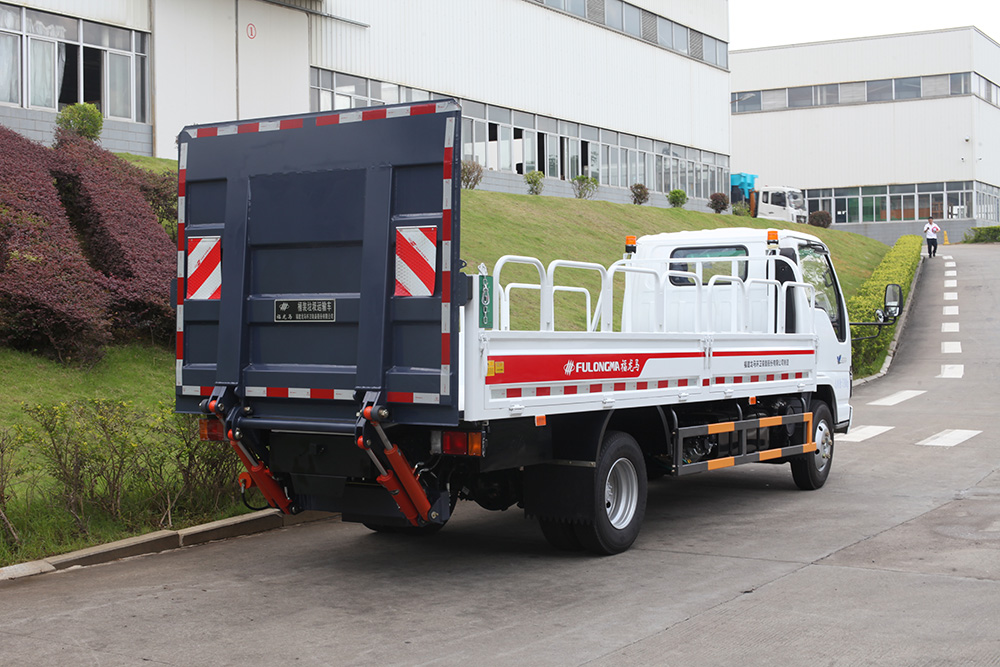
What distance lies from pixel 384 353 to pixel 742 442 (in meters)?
4.28

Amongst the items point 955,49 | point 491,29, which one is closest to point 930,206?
point 955,49

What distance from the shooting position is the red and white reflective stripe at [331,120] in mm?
6664

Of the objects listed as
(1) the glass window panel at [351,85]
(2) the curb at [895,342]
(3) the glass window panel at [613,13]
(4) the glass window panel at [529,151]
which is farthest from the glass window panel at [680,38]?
(1) the glass window panel at [351,85]

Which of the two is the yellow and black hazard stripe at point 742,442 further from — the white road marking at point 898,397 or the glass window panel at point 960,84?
the glass window panel at point 960,84

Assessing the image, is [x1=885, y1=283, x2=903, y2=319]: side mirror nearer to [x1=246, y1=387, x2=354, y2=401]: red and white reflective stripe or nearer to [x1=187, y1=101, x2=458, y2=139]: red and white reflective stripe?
[x1=187, y1=101, x2=458, y2=139]: red and white reflective stripe

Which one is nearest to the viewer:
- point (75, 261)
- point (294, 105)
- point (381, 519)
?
point (381, 519)

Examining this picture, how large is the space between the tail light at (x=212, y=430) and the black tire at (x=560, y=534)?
2.31 metres

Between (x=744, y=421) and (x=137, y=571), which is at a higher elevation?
(x=744, y=421)

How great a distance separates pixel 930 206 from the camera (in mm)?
71000

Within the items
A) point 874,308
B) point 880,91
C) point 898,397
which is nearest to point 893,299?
Answer: point 898,397

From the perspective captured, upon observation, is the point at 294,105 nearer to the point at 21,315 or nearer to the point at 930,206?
the point at 21,315

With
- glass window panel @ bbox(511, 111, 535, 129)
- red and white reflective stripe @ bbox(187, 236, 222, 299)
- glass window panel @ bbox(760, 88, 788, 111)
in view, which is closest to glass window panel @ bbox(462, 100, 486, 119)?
glass window panel @ bbox(511, 111, 535, 129)

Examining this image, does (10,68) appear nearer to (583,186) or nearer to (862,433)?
(862,433)

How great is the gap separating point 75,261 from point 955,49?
69893 millimetres
